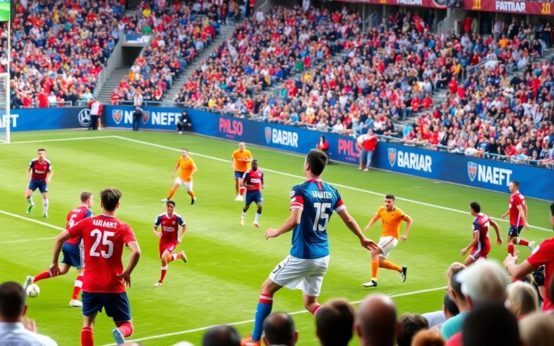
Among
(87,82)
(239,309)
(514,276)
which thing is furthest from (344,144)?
(514,276)

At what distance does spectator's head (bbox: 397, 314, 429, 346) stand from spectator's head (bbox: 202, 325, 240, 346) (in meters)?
1.85

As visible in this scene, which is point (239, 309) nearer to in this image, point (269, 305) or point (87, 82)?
point (269, 305)

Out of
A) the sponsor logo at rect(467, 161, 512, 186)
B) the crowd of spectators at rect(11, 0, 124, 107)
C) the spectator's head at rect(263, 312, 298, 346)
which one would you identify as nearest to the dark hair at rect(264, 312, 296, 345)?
the spectator's head at rect(263, 312, 298, 346)

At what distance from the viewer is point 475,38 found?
46.1m

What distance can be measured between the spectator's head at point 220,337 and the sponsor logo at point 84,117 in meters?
45.5

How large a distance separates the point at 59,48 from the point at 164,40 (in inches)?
225

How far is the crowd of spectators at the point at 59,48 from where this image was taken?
169 ft

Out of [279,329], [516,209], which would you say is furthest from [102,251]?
[516,209]

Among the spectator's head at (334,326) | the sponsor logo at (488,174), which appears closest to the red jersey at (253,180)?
the sponsor logo at (488,174)

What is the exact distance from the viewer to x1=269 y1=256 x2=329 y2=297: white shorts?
14.7 m

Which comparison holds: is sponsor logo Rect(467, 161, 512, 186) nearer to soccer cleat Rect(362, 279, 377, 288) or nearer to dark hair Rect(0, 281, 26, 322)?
soccer cleat Rect(362, 279, 377, 288)

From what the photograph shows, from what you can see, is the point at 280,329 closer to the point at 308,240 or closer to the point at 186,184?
the point at 308,240

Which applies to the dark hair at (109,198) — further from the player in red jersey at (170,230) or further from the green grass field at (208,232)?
the player in red jersey at (170,230)

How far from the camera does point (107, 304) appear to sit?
14.6 meters
